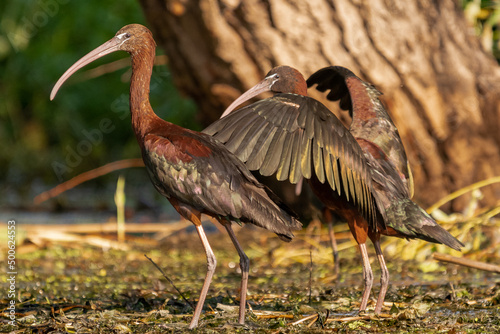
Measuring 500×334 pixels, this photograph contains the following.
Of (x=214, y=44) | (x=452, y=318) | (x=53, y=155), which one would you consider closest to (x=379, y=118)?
(x=452, y=318)

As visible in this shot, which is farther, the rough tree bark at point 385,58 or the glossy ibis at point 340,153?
the rough tree bark at point 385,58

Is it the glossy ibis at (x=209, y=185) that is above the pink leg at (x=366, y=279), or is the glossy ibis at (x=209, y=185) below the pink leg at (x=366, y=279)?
above

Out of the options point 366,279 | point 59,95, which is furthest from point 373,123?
point 59,95

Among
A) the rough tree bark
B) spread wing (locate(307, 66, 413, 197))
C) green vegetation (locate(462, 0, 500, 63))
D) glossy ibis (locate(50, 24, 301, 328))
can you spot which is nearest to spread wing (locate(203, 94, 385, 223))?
glossy ibis (locate(50, 24, 301, 328))

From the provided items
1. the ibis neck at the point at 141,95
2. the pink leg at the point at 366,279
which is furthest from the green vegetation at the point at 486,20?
the ibis neck at the point at 141,95

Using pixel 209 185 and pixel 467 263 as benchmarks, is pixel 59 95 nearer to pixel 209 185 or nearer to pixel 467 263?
pixel 209 185

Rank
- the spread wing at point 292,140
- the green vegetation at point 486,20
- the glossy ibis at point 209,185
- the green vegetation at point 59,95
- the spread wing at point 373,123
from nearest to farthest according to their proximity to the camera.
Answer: the spread wing at point 292,140 < the glossy ibis at point 209,185 < the spread wing at point 373,123 < the green vegetation at point 486,20 < the green vegetation at point 59,95

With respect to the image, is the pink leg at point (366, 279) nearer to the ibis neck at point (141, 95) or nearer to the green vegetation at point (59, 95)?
the ibis neck at point (141, 95)

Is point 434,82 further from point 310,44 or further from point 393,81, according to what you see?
point 310,44

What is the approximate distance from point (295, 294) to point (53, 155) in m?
7.19

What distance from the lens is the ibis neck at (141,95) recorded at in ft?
14.2

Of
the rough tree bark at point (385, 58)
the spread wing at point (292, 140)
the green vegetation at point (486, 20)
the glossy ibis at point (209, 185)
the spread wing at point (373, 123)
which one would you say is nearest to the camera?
the spread wing at point (292, 140)

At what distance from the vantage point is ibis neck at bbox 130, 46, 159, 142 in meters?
4.32

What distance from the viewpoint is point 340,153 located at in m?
3.96
